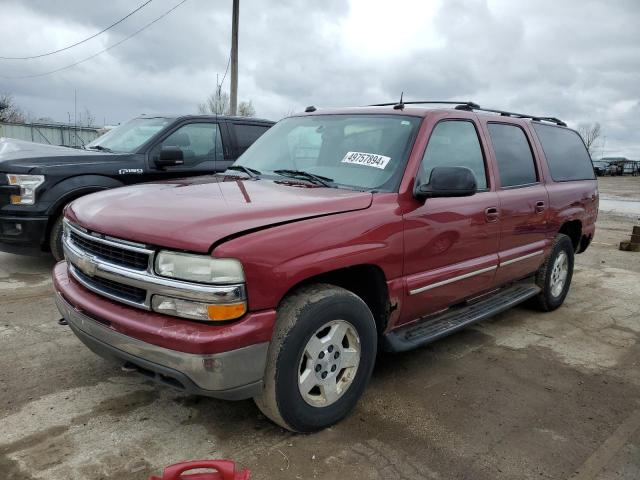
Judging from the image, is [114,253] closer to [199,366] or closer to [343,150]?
[199,366]

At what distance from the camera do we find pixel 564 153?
523 cm

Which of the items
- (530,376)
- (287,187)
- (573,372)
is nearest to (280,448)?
(287,187)

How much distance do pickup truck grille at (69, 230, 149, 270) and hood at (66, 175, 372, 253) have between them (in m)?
0.07

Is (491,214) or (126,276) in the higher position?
(491,214)

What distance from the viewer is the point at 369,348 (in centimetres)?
296

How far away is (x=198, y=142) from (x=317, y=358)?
14.9 feet

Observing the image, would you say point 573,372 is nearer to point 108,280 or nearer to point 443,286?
point 443,286

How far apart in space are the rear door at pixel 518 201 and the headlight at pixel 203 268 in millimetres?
2401

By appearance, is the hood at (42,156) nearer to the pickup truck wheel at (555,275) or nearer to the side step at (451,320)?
the side step at (451,320)

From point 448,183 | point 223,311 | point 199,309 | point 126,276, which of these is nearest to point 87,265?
point 126,276

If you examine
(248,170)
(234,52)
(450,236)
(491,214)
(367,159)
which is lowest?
(450,236)

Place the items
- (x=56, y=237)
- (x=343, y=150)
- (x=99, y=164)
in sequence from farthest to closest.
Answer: (x=99, y=164)
(x=56, y=237)
(x=343, y=150)

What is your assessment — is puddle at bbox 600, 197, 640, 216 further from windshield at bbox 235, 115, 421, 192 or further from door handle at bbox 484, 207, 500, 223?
windshield at bbox 235, 115, 421, 192

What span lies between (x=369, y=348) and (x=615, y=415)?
1.63 metres
